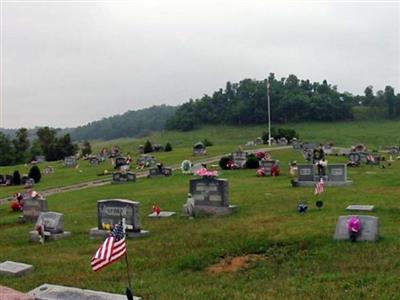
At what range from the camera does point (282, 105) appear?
129 metres

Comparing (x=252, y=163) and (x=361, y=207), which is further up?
(x=361, y=207)

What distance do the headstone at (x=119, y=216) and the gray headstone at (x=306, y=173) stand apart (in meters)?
14.6

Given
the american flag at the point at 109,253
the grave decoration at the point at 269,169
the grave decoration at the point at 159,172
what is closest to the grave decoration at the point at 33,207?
the american flag at the point at 109,253

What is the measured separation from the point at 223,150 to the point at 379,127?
58186mm

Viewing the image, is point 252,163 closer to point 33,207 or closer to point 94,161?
point 33,207

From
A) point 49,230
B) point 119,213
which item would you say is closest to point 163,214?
point 119,213

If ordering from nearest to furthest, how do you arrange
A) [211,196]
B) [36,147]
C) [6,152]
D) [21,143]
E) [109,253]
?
[109,253]
[211,196]
[36,147]
[6,152]
[21,143]

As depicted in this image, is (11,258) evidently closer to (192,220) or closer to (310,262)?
(192,220)

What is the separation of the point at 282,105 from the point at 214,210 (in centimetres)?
10873

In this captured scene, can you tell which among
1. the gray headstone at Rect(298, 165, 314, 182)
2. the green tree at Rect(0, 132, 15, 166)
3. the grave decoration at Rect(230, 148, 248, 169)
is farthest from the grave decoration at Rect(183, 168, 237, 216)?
the green tree at Rect(0, 132, 15, 166)

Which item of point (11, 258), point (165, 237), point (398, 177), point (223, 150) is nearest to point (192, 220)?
point (165, 237)

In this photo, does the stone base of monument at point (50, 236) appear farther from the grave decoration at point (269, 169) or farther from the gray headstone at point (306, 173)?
the grave decoration at point (269, 169)

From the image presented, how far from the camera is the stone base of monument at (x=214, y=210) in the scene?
73.0 feet

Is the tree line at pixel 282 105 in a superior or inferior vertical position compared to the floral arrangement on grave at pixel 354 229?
superior
